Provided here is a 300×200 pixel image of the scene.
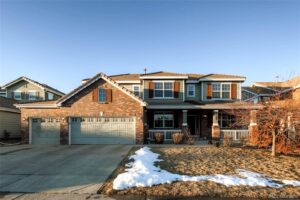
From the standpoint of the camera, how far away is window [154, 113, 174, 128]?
59.8ft

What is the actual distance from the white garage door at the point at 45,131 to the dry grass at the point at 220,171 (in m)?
8.79

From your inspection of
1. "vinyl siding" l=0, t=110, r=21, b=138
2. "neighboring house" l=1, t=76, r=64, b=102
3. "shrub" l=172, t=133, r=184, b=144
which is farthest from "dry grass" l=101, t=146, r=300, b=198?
"neighboring house" l=1, t=76, r=64, b=102

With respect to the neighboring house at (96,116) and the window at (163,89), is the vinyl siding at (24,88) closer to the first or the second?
the neighboring house at (96,116)

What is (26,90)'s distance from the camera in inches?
910

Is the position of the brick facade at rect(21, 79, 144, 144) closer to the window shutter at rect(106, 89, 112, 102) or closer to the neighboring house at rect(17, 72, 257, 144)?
the neighboring house at rect(17, 72, 257, 144)

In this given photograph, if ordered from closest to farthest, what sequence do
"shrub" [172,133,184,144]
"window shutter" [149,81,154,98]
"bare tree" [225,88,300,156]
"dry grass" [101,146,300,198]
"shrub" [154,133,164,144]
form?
"dry grass" [101,146,300,198]
"bare tree" [225,88,300,156]
"shrub" [172,133,184,144]
"shrub" [154,133,164,144]
"window shutter" [149,81,154,98]

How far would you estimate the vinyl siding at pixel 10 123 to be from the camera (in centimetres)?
1806

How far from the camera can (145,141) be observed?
15.4m

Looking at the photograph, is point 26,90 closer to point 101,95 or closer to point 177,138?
point 101,95

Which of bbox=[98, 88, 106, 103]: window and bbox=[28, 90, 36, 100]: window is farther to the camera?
bbox=[28, 90, 36, 100]: window

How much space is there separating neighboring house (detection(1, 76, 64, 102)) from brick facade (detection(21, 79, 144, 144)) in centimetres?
837

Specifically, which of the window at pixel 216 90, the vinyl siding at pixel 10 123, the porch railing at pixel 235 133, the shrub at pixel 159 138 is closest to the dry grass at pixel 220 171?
the shrub at pixel 159 138

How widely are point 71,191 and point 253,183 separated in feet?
19.0

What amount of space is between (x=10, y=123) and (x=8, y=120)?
0.43m
